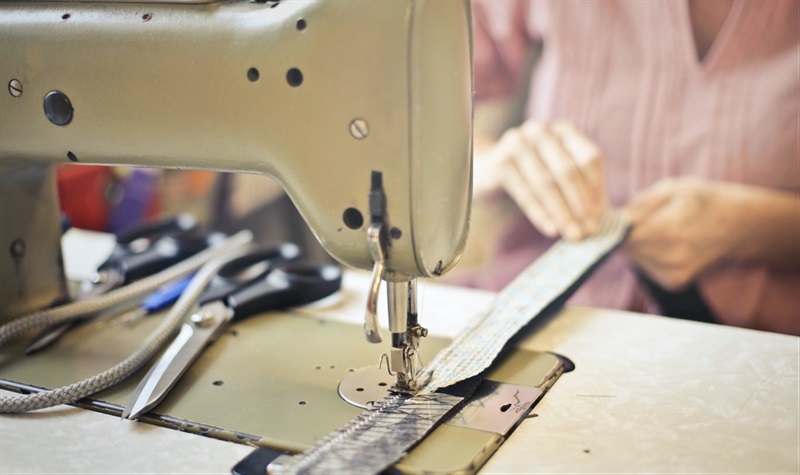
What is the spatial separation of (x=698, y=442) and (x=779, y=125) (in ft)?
1.98

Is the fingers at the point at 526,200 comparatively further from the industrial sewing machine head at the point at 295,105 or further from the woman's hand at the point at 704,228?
the industrial sewing machine head at the point at 295,105

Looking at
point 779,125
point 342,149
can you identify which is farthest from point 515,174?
point 342,149

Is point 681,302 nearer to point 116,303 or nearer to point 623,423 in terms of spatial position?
point 623,423

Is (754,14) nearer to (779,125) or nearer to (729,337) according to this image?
(779,125)

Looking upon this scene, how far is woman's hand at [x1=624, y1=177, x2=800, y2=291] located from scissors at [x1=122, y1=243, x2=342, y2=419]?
1.65 ft

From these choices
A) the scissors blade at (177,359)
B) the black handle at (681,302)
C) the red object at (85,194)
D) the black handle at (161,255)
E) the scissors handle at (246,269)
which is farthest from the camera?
the red object at (85,194)

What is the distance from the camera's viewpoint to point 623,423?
2.97ft

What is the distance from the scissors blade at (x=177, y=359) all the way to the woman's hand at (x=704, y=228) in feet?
2.22

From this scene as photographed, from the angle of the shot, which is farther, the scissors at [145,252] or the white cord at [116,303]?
the scissors at [145,252]

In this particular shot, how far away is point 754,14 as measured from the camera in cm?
128

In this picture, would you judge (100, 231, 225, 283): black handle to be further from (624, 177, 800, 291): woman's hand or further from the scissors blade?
(624, 177, 800, 291): woman's hand

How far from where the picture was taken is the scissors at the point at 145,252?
1.29m

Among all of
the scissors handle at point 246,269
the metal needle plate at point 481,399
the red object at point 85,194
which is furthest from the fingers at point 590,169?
the red object at point 85,194

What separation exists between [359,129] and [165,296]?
1.72 ft
